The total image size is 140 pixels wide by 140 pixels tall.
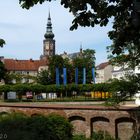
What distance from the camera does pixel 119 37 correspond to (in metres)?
6.73

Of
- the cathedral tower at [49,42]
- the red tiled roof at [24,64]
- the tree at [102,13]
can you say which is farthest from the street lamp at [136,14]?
the cathedral tower at [49,42]

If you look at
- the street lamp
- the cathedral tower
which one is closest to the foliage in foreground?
the street lamp

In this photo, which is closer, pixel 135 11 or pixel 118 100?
pixel 135 11

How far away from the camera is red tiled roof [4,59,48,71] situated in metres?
150

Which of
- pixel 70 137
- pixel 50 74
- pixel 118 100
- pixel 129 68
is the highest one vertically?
pixel 50 74

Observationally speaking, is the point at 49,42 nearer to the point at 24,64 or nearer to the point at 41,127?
the point at 24,64

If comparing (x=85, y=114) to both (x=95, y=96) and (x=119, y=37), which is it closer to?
(x=119, y=37)

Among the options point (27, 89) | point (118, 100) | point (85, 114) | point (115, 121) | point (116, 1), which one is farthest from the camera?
point (27, 89)

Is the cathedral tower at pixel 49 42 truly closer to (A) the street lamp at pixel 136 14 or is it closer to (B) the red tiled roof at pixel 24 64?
(B) the red tiled roof at pixel 24 64

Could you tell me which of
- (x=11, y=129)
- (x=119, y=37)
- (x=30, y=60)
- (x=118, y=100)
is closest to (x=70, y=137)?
(x=11, y=129)

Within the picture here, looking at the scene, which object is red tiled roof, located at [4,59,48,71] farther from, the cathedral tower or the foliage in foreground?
the foliage in foreground

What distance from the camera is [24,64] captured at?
154125 mm

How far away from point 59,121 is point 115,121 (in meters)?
3.98

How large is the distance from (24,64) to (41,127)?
125330 mm
